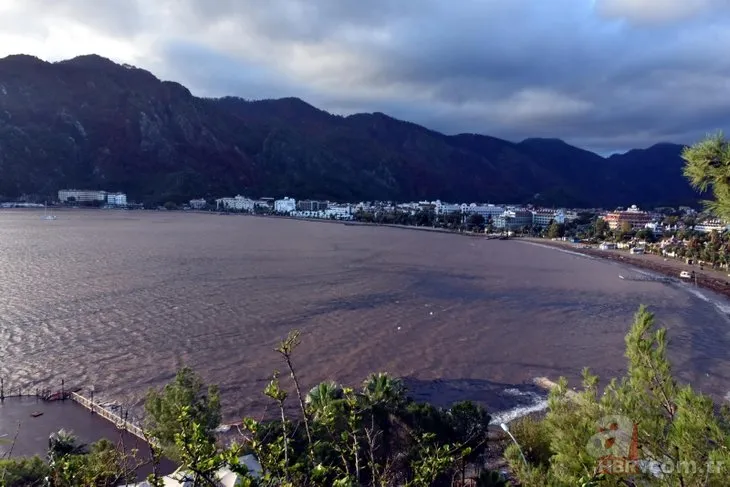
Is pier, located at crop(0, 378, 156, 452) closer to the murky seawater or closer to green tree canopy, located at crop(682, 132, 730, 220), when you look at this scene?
the murky seawater

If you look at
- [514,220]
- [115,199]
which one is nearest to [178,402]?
[514,220]

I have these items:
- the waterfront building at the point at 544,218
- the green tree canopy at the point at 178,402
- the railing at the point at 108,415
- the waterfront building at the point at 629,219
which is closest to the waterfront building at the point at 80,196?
the waterfront building at the point at 544,218

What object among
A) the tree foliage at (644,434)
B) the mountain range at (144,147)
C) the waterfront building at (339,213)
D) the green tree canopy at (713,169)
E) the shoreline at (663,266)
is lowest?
the shoreline at (663,266)

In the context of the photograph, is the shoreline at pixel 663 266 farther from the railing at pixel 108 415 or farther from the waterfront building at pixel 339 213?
the waterfront building at pixel 339 213

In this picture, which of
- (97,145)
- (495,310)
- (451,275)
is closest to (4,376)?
(495,310)

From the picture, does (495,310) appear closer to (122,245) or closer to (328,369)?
(328,369)

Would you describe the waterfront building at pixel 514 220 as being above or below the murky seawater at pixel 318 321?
above
